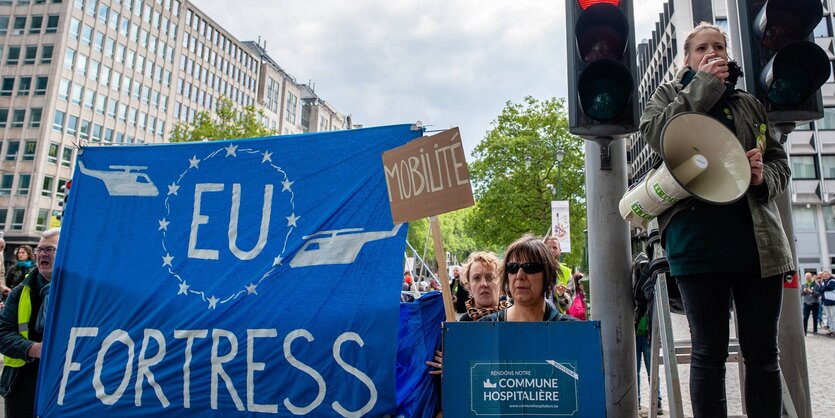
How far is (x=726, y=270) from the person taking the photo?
2.30m

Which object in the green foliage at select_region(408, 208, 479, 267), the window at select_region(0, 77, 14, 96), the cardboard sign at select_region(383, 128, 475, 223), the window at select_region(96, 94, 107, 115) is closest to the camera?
the cardboard sign at select_region(383, 128, 475, 223)

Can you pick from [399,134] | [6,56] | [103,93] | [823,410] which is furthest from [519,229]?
[6,56]

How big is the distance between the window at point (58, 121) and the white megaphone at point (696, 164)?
186 feet

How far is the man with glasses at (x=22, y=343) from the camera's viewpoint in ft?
12.5

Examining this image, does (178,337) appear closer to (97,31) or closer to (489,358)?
(489,358)

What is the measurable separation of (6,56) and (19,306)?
196 ft

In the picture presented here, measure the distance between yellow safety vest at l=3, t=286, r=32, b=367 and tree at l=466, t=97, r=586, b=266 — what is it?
101 ft

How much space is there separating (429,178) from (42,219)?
55.0 metres

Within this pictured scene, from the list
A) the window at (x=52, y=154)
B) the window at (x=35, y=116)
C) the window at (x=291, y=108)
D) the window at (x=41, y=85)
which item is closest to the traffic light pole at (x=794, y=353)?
the window at (x=52, y=154)

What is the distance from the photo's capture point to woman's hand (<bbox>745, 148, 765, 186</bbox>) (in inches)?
91.4

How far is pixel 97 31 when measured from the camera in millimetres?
52094

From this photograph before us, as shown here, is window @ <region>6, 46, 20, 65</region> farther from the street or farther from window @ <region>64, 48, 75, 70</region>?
the street

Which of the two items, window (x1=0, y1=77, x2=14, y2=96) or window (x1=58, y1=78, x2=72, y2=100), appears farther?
window (x1=0, y1=77, x2=14, y2=96)

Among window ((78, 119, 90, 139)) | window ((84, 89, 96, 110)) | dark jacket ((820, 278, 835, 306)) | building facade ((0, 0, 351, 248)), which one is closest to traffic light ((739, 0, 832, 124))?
dark jacket ((820, 278, 835, 306))
